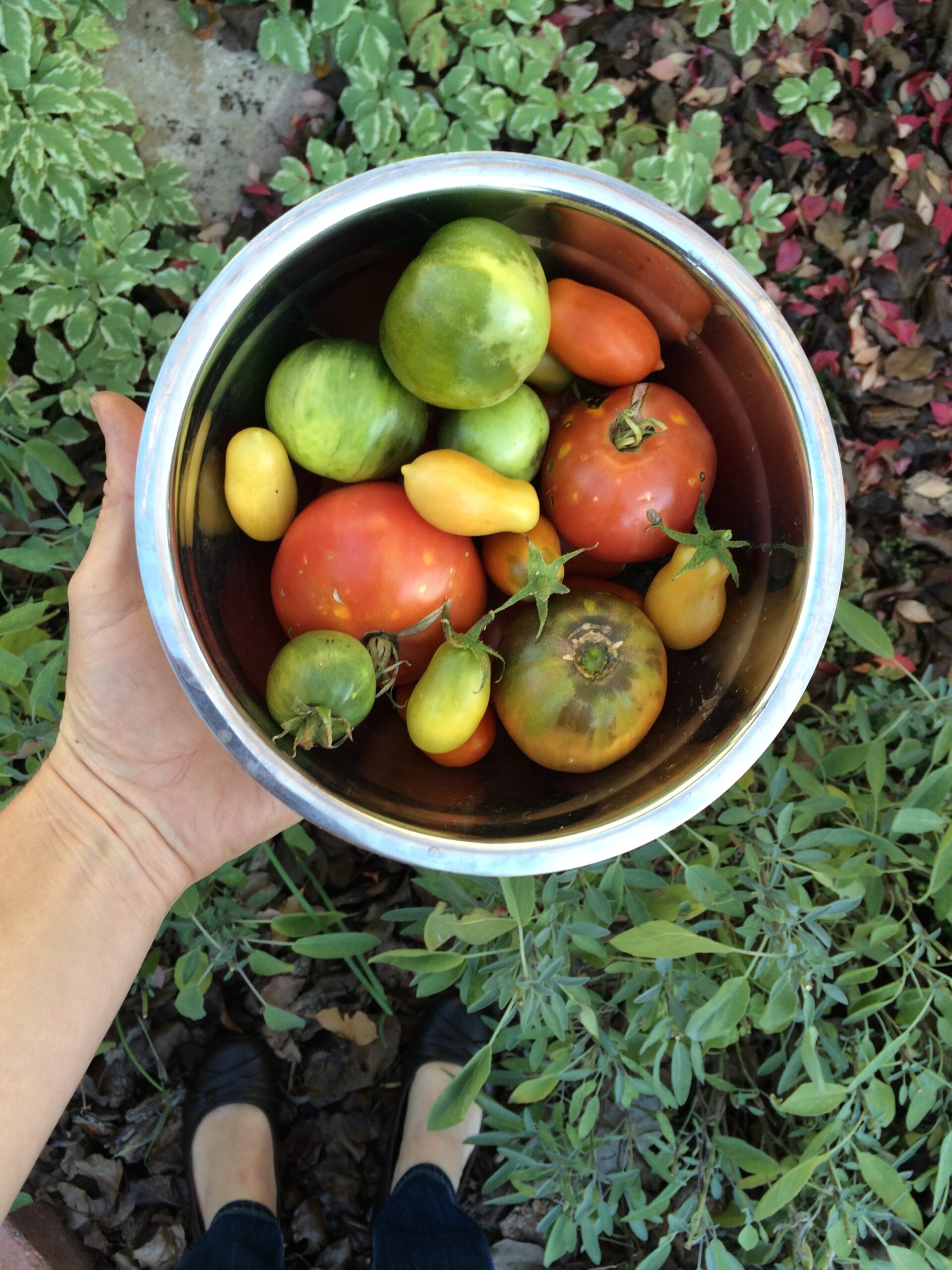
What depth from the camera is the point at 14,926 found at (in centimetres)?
118

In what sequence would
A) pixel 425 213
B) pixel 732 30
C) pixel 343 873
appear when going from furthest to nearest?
1. pixel 343 873
2. pixel 732 30
3. pixel 425 213

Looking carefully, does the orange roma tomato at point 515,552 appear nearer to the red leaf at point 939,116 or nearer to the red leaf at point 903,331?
the red leaf at point 903,331

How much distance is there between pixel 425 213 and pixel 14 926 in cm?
103

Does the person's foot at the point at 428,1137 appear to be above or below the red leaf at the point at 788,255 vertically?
below

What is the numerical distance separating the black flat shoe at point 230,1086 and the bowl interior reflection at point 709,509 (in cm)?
102

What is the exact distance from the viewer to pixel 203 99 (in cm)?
172

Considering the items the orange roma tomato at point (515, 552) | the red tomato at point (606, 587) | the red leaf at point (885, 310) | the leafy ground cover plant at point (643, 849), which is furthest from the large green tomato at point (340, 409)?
the red leaf at point (885, 310)

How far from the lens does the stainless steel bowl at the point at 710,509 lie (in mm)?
873

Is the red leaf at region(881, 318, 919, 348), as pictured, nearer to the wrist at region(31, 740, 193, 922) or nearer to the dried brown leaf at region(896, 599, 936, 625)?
the dried brown leaf at region(896, 599, 936, 625)

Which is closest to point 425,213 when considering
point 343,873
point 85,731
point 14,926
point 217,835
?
point 85,731

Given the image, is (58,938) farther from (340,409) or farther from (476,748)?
(340,409)

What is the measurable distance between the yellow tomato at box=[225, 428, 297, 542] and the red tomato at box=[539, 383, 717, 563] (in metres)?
0.31

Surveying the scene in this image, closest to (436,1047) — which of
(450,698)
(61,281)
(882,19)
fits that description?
(450,698)

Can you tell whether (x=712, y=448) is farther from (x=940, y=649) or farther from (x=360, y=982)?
(x=360, y=982)
